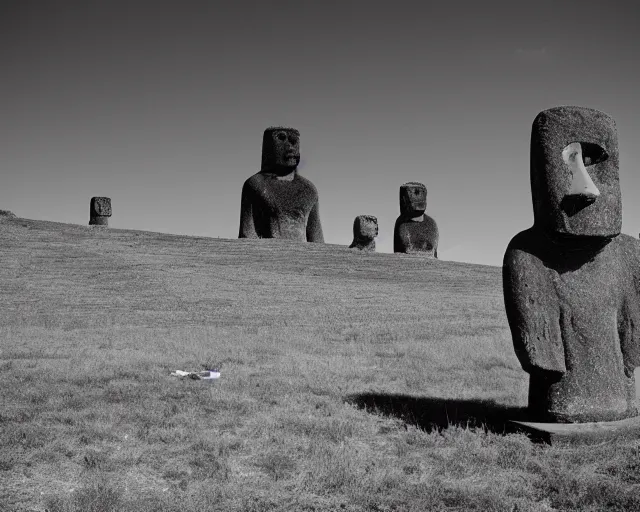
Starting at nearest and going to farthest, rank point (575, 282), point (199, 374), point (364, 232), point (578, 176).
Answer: point (578, 176)
point (575, 282)
point (199, 374)
point (364, 232)

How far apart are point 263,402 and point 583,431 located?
9.56 feet

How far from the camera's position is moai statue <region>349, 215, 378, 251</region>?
20.0 m

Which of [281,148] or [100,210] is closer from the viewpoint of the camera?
[281,148]

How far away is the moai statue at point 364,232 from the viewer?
1997 centimetres

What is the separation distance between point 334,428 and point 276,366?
109 inches

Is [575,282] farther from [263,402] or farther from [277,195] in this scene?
[277,195]

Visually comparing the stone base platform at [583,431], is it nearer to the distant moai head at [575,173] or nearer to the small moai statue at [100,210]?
the distant moai head at [575,173]

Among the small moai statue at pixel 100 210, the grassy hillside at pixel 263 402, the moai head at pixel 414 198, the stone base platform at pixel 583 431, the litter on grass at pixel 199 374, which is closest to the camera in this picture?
the grassy hillside at pixel 263 402

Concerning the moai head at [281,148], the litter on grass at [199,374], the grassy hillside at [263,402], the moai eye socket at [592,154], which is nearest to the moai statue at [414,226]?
the moai head at [281,148]

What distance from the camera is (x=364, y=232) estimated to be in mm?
19984

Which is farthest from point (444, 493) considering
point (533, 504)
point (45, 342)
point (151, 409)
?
point (45, 342)

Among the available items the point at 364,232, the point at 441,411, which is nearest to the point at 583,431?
the point at 441,411

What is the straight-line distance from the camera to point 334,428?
17.4 feet

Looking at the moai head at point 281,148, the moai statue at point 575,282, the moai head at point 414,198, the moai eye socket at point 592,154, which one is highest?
the moai head at point 281,148
